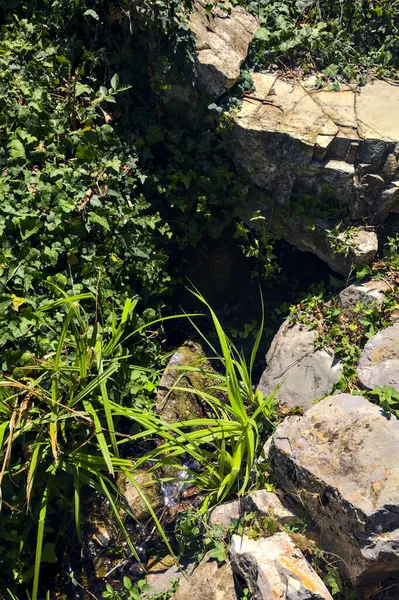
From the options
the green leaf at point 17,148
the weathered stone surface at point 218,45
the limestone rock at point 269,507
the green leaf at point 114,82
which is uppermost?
the weathered stone surface at point 218,45

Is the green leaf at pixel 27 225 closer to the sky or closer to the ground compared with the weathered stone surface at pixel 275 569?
closer to the sky

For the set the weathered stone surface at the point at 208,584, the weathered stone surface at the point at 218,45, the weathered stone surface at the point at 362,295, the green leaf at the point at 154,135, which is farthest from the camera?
the green leaf at the point at 154,135

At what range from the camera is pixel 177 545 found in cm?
362

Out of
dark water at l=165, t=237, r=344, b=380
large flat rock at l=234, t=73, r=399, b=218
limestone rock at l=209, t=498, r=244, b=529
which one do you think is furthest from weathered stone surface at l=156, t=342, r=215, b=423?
large flat rock at l=234, t=73, r=399, b=218

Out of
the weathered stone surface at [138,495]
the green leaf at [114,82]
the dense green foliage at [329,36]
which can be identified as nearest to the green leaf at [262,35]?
Result: the dense green foliage at [329,36]

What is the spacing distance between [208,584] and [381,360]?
5.49 ft

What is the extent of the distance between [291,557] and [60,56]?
357 cm

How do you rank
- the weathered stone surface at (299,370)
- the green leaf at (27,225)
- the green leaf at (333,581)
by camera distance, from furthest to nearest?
the weathered stone surface at (299,370)
the green leaf at (27,225)
the green leaf at (333,581)

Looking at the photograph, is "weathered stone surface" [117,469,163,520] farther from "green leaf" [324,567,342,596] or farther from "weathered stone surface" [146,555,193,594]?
"green leaf" [324,567,342,596]

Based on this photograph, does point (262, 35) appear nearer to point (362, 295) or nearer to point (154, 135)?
point (154, 135)

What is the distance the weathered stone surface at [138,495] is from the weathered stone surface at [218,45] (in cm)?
278

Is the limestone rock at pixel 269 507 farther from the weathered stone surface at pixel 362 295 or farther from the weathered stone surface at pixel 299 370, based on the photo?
the weathered stone surface at pixel 362 295

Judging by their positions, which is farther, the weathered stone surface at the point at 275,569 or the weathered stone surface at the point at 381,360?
the weathered stone surface at the point at 381,360

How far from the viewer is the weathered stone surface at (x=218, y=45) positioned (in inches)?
163
